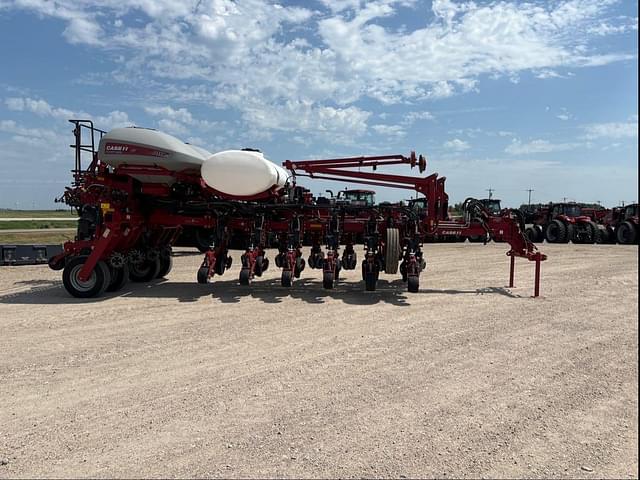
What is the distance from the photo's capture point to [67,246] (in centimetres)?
1000

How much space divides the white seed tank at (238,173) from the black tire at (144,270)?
2769 mm

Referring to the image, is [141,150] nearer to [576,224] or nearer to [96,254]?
[96,254]

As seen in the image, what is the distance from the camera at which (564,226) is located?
918 inches

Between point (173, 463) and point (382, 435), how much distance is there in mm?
1442

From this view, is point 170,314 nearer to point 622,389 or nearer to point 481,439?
point 481,439

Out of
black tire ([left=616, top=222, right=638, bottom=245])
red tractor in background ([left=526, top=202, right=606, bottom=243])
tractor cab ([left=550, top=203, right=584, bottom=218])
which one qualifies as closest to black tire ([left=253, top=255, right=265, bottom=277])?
red tractor in background ([left=526, top=202, right=606, bottom=243])

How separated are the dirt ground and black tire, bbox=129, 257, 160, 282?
7.45 ft

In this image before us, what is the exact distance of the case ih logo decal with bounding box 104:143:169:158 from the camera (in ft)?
32.0

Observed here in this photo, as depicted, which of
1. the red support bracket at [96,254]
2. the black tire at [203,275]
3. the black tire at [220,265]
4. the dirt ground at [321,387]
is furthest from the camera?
the black tire at [220,265]

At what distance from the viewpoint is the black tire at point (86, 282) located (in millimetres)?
9414

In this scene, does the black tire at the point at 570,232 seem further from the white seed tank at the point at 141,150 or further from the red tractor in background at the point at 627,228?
the white seed tank at the point at 141,150

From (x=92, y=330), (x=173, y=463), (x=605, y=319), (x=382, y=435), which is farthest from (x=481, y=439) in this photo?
(x=92, y=330)

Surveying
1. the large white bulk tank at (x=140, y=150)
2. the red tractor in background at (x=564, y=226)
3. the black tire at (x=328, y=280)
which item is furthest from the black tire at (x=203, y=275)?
the red tractor in background at (x=564, y=226)

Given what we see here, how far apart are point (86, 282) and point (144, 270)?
2022mm
